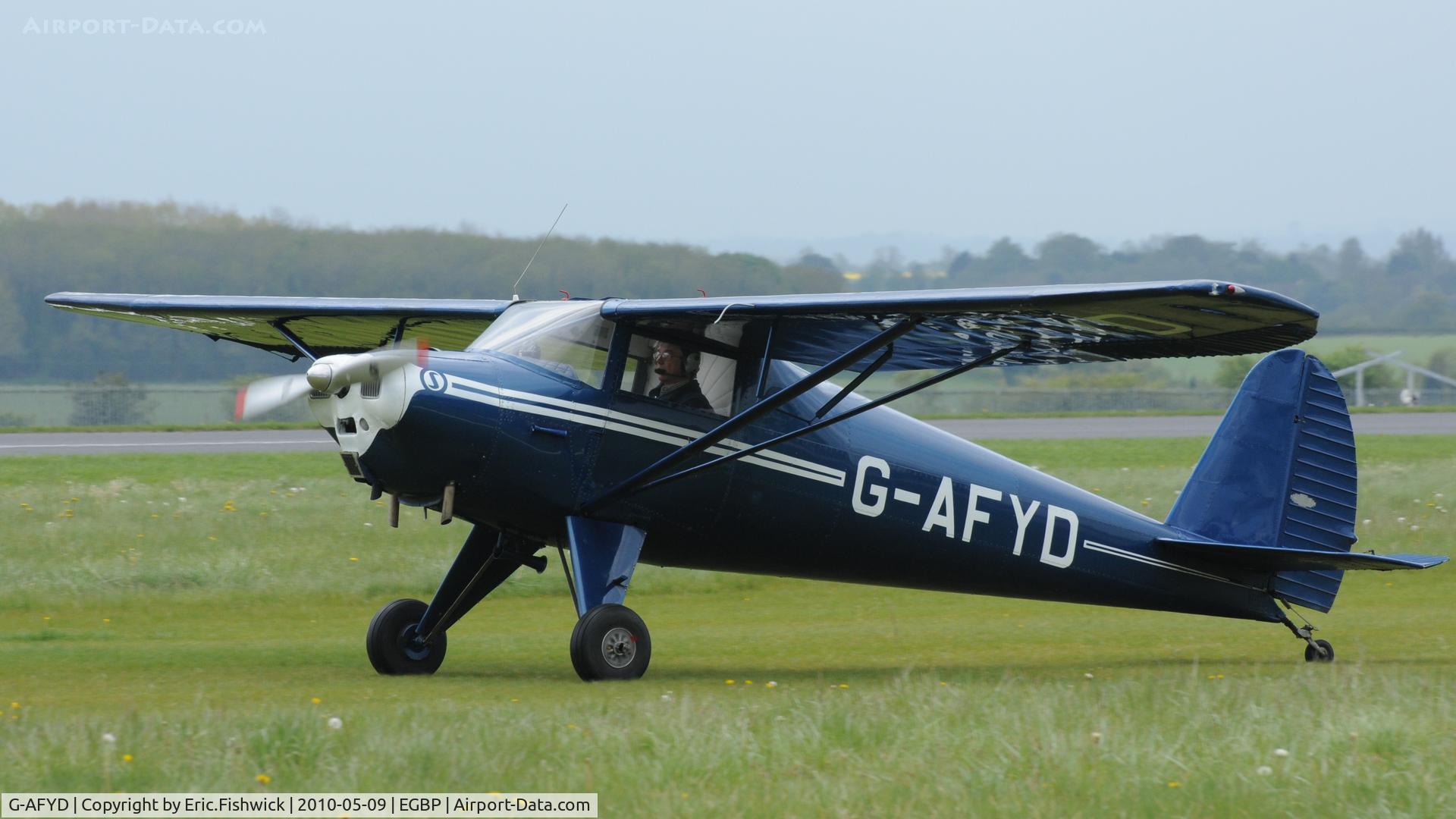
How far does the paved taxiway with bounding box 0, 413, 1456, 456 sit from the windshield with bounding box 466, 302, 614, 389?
74.0 ft

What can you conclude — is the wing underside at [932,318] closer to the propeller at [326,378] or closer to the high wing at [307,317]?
the high wing at [307,317]

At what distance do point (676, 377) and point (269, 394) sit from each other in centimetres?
261

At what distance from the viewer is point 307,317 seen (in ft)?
37.8

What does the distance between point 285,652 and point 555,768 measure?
221 inches

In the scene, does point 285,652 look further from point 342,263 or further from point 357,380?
point 342,263

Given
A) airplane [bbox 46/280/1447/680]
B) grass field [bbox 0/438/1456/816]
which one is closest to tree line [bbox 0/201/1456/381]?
grass field [bbox 0/438/1456/816]

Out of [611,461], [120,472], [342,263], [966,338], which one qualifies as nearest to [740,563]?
[611,461]

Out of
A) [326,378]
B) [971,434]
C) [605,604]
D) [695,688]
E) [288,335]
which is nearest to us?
[326,378]

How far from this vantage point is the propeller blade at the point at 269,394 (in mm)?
8477

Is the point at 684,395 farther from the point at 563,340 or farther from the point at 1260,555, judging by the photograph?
the point at 1260,555

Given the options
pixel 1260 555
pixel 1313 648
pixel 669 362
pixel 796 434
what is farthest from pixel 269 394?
pixel 1313 648

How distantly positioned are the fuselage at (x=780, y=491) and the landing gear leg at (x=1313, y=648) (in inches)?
14.2

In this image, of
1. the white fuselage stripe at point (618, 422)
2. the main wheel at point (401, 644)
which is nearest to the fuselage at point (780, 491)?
the white fuselage stripe at point (618, 422)

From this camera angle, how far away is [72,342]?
37.9 meters
